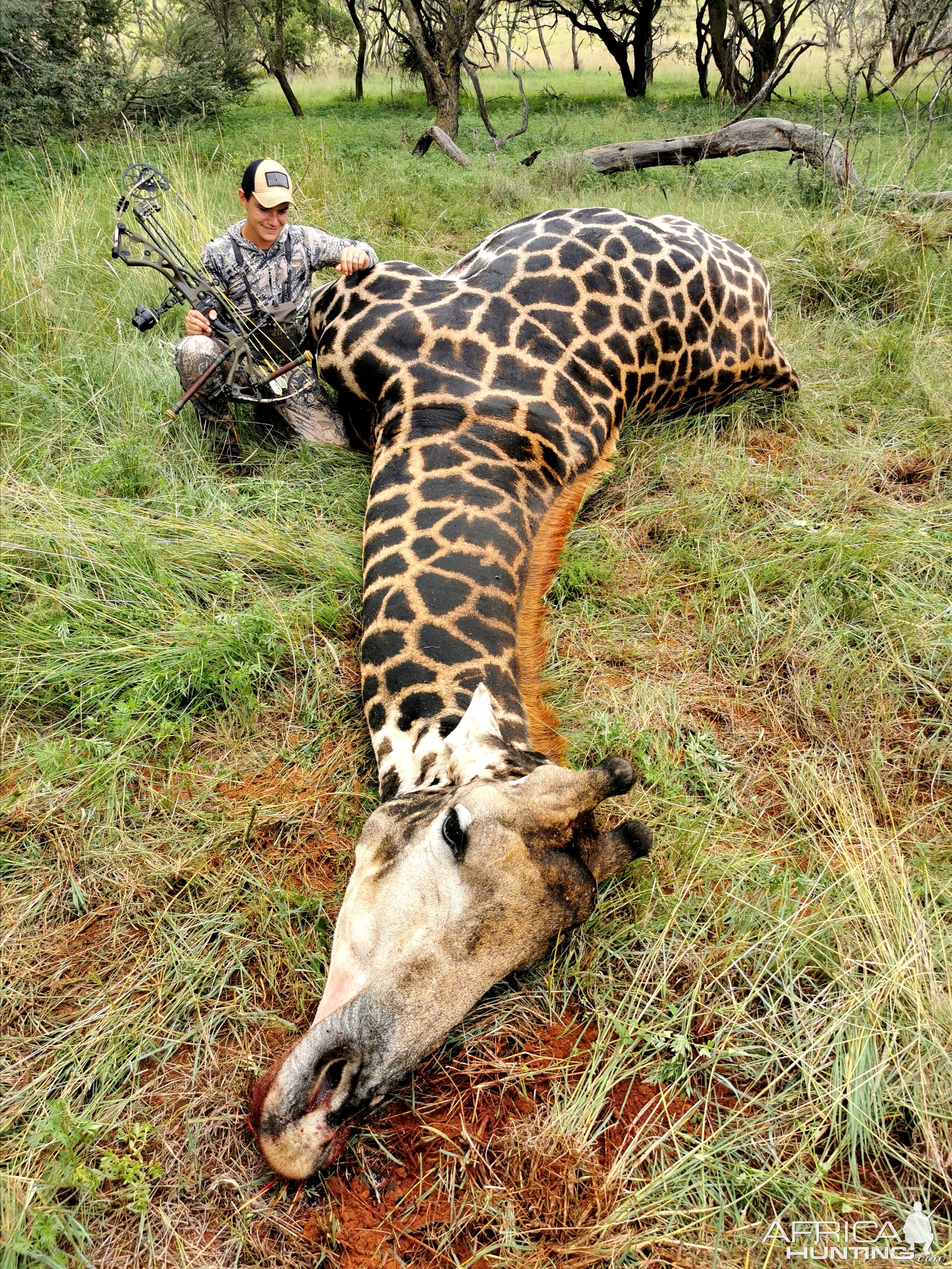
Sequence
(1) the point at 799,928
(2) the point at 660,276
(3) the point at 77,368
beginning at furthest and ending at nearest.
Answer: (3) the point at 77,368
(2) the point at 660,276
(1) the point at 799,928

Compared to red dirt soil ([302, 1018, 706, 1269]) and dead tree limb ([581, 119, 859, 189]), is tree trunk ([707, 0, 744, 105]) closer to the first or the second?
dead tree limb ([581, 119, 859, 189])

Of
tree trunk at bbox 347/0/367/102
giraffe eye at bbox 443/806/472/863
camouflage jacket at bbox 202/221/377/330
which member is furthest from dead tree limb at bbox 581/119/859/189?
tree trunk at bbox 347/0/367/102

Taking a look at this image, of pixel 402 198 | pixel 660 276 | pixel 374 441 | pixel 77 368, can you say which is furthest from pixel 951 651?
pixel 402 198

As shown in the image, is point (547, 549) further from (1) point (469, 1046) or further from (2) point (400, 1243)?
(2) point (400, 1243)

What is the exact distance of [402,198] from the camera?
862cm

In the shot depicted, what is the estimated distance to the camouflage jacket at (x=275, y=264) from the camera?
17.1ft

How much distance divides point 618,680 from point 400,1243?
2369mm

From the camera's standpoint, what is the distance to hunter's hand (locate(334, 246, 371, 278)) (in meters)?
4.67

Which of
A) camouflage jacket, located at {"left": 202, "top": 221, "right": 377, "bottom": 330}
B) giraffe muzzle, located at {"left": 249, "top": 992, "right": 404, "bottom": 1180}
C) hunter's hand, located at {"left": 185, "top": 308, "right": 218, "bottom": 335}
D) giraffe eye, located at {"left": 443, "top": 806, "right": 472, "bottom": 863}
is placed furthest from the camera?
camouflage jacket, located at {"left": 202, "top": 221, "right": 377, "bottom": 330}

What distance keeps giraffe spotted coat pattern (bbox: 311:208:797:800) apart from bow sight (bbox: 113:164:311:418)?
1.05 ft

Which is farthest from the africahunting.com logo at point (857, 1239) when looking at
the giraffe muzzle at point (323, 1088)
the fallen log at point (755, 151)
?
the fallen log at point (755, 151)

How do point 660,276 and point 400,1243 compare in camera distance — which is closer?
point 400,1243

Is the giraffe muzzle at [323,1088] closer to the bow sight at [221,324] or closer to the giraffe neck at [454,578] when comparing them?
the giraffe neck at [454,578]

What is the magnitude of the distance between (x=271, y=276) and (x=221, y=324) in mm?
774
